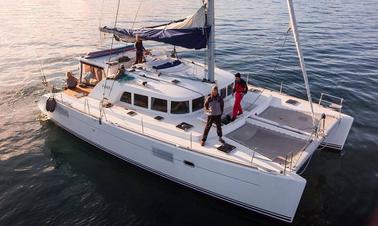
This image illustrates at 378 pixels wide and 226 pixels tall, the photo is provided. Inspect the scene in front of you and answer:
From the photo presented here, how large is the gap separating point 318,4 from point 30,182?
4522cm

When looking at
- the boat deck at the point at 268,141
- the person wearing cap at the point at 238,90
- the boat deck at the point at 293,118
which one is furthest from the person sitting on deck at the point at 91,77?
the boat deck at the point at 293,118

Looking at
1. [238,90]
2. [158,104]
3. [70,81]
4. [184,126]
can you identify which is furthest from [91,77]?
[238,90]

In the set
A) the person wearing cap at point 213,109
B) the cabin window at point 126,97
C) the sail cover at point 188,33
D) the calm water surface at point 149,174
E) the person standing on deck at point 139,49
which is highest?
the sail cover at point 188,33

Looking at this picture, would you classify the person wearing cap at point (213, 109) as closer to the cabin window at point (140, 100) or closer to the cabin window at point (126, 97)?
the cabin window at point (140, 100)

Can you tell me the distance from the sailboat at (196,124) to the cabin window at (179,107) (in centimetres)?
4

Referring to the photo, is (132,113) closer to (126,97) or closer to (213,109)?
(126,97)

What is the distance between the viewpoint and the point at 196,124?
41.4 feet

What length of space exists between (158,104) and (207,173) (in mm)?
3575

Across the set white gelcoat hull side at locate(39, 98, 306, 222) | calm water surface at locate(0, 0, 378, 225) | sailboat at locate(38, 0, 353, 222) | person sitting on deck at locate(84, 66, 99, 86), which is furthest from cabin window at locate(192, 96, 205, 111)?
person sitting on deck at locate(84, 66, 99, 86)

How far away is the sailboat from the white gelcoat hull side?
0.03 meters

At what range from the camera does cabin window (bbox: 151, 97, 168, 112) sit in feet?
42.9

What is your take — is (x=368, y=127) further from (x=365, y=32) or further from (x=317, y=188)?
(x=365, y=32)

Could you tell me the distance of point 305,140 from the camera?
1193 centimetres

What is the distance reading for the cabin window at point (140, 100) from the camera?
13484 mm
